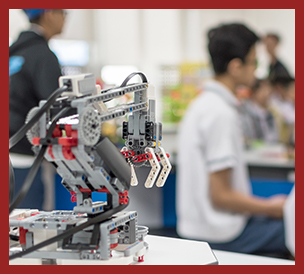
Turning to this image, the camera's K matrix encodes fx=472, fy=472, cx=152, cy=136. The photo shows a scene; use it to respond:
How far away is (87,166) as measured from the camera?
1206mm

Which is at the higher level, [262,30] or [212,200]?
[262,30]

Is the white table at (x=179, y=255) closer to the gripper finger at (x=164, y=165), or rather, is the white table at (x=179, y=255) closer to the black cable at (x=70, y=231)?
the black cable at (x=70, y=231)

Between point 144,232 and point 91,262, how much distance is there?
28 centimetres

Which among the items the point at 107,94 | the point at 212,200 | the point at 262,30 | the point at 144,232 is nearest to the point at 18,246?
the point at 144,232

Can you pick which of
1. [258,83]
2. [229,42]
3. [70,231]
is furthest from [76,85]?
[258,83]

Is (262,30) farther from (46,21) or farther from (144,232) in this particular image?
(144,232)

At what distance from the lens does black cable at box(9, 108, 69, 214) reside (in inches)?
42.3

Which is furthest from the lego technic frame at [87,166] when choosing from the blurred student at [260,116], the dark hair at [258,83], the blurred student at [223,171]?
the dark hair at [258,83]

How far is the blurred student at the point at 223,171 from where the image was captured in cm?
254

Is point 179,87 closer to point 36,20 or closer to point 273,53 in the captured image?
point 273,53

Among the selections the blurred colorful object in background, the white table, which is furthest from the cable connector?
the blurred colorful object in background

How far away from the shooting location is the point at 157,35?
237 inches

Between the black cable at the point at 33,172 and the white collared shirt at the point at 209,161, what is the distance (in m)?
1.45

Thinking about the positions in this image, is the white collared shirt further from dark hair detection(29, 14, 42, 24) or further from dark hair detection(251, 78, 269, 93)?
dark hair detection(251, 78, 269, 93)
